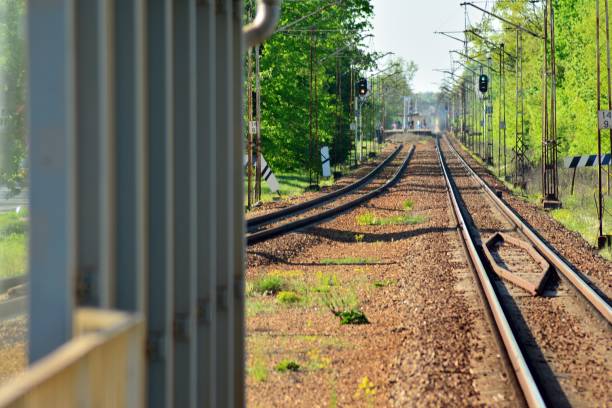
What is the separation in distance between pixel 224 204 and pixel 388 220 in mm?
19354

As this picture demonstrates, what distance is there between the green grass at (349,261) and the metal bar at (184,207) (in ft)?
38.8

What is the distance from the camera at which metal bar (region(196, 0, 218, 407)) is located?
→ 5.23 metres

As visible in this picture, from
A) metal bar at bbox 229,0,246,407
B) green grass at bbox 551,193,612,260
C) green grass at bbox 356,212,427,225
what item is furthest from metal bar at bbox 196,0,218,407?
green grass at bbox 356,212,427,225

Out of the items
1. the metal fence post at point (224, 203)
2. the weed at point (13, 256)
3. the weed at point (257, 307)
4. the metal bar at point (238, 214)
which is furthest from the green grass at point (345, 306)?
the metal fence post at point (224, 203)

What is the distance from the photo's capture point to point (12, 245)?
752 inches

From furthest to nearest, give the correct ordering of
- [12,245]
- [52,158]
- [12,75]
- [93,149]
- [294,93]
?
[294,93] < [12,245] < [12,75] < [93,149] < [52,158]

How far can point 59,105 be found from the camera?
338 cm

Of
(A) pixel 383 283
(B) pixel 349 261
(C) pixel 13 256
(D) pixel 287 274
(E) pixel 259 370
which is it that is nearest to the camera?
(E) pixel 259 370

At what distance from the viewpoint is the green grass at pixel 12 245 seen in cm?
1576

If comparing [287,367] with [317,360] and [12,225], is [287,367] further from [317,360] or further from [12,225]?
[12,225]

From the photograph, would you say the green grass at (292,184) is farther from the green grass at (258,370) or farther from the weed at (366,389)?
the weed at (366,389)

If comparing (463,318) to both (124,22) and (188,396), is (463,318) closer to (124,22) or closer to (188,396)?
(188,396)

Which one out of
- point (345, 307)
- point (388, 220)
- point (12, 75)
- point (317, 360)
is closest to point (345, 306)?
point (345, 307)

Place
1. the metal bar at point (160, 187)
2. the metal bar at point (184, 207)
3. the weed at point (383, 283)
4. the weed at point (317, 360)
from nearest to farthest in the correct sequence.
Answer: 1. the metal bar at point (160, 187)
2. the metal bar at point (184, 207)
3. the weed at point (317, 360)
4. the weed at point (383, 283)
